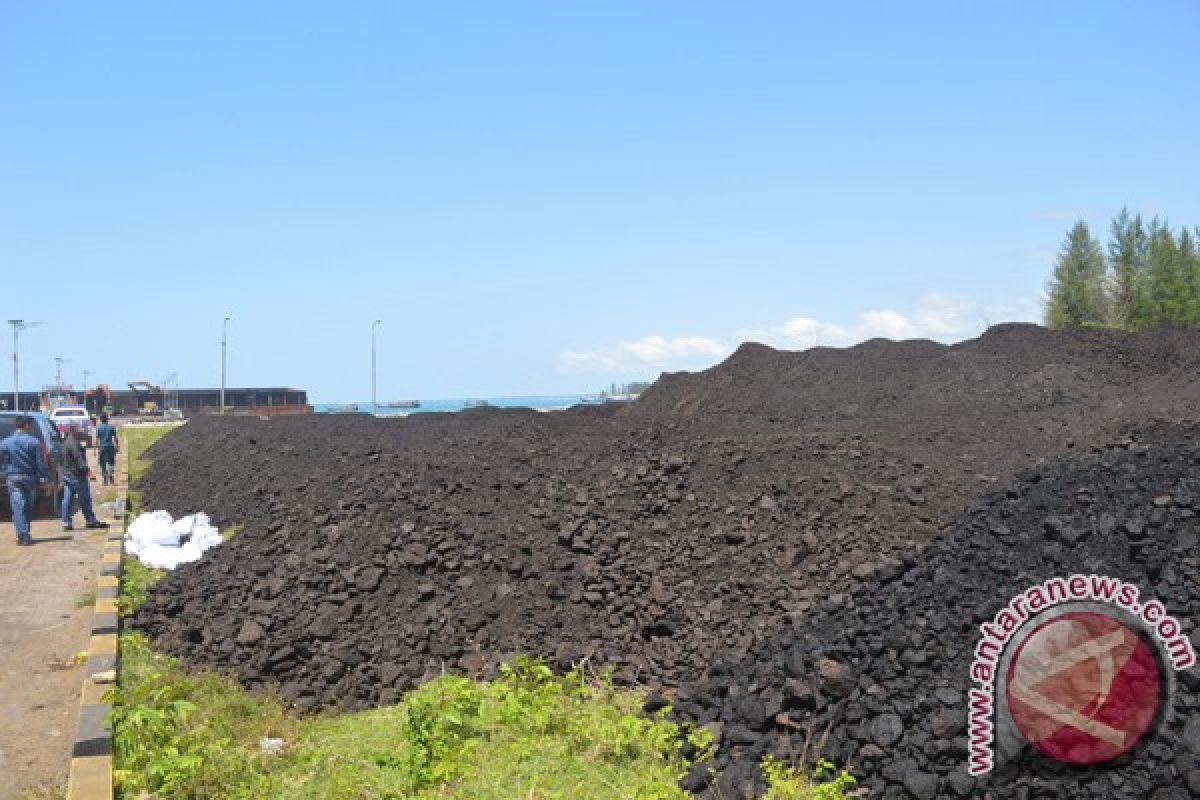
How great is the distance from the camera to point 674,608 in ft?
24.3

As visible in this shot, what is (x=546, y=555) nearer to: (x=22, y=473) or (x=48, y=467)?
(x=22, y=473)

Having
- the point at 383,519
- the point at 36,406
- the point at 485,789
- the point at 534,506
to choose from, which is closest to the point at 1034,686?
the point at 485,789

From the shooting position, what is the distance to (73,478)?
543 inches

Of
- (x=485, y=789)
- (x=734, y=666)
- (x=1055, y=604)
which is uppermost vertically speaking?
(x=1055, y=604)

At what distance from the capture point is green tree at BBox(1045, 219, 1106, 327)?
4688 cm

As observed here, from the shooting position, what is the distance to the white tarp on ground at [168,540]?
11.1m

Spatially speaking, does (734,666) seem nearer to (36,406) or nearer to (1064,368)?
(1064,368)

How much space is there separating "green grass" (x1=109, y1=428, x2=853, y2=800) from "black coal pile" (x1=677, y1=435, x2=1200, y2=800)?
247mm

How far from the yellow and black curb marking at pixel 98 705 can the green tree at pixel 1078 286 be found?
45.1m

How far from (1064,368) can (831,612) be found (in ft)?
61.6

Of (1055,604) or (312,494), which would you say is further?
(312,494)

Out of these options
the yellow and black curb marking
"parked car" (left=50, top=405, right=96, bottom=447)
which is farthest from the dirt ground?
"parked car" (left=50, top=405, right=96, bottom=447)

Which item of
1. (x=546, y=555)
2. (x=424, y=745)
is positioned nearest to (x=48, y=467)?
(x=546, y=555)

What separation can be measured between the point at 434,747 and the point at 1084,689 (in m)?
3.21
